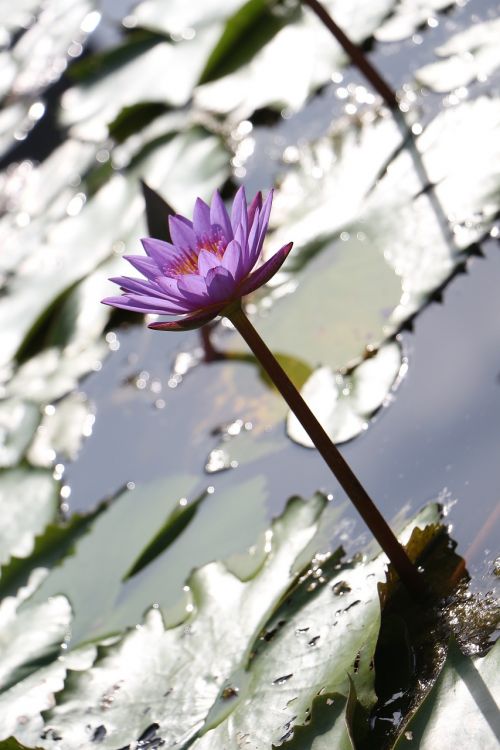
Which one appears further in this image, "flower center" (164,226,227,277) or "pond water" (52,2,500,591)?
"pond water" (52,2,500,591)

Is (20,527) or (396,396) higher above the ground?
(20,527)

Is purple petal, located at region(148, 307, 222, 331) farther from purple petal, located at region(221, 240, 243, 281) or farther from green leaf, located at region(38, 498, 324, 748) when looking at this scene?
green leaf, located at region(38, 498, 324, 748)

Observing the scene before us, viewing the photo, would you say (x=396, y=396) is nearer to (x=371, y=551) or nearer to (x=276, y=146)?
(x=371, y=551)

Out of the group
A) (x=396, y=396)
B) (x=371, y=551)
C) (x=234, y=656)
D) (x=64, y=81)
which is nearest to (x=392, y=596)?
(x=371, y=551)

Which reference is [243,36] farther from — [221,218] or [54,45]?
[221,218]

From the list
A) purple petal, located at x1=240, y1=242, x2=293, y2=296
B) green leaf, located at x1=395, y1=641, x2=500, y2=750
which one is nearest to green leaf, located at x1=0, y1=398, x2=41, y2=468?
purple petal, located at x1=240, y1=242, x2=293, y2=296

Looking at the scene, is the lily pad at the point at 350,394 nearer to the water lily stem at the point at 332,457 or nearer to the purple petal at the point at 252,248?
the water lily stem at the point at 332,457

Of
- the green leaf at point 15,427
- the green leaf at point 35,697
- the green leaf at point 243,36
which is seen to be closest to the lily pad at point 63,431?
the green leaf at point 15,427

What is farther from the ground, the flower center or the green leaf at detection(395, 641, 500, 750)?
the flower center
